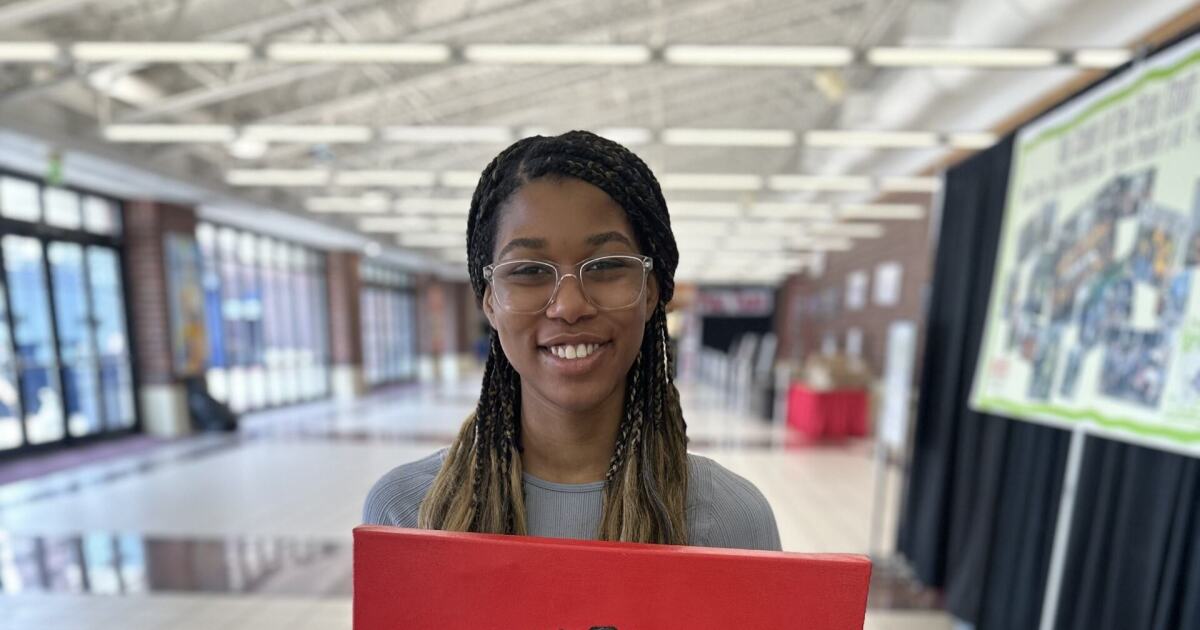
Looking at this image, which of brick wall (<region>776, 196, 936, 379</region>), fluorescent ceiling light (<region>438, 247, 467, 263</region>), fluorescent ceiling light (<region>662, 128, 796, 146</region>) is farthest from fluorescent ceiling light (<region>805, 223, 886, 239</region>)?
fluorescent ceiling light (<region>438, 247, 467, 263</region>)

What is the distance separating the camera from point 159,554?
3.63m

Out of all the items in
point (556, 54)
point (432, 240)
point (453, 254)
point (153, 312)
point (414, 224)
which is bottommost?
point (153, 312)

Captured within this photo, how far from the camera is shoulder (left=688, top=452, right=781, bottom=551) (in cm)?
75

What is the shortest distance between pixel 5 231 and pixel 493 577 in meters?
8.30

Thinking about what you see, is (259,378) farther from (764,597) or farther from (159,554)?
(764,597)

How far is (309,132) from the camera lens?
4.26 metres

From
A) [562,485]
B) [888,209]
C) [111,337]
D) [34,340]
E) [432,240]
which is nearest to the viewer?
[562,485]

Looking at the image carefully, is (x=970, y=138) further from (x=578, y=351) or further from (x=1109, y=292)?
(x=578, y=351)

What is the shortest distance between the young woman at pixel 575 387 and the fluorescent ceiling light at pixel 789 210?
276 inches

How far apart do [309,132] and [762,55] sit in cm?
348

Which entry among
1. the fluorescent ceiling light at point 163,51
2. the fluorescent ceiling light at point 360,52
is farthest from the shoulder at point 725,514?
Answer: the fluorescent ceiling light at point 163,51

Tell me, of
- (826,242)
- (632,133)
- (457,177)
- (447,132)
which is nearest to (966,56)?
(632,133)

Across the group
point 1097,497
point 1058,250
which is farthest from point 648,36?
point 1097,497

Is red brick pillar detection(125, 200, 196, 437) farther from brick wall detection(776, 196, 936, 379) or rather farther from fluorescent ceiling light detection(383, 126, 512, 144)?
brick wall detection(776, 196, 936, 379)
